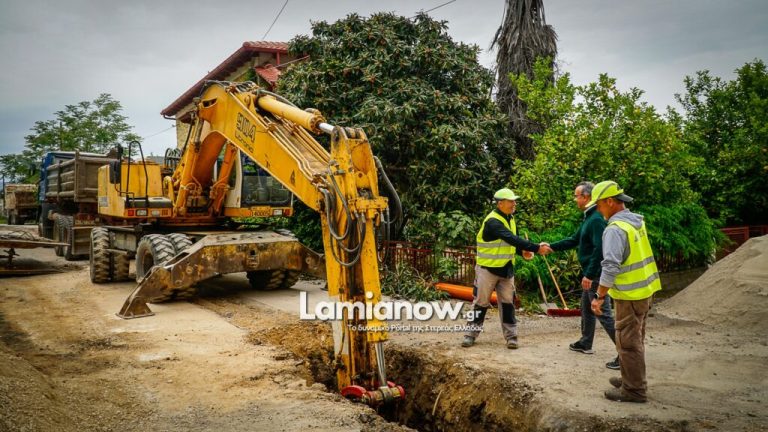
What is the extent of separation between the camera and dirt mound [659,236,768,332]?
777 cm

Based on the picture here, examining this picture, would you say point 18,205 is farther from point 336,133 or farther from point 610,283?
point 610,283

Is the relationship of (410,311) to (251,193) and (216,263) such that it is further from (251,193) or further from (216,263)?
(251,193)

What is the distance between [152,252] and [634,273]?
724cm

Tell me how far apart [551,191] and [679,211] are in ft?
8.20

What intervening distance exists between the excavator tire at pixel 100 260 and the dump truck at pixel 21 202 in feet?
40.6

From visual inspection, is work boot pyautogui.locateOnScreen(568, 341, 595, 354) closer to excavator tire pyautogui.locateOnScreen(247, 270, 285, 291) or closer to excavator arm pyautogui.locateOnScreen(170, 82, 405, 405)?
excavator arm pyautogui.locateOnScreen(170, 82, 405, 405)

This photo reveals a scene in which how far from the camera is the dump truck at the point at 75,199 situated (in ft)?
44.8

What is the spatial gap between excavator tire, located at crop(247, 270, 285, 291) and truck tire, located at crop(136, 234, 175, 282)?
1770mm

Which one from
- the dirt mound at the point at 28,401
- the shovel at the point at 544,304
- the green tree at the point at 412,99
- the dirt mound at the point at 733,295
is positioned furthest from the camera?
the green tree at the point at 412,99

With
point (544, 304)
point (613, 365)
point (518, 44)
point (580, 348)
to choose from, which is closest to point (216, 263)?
point (544, 304)

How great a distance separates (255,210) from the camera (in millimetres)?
10078

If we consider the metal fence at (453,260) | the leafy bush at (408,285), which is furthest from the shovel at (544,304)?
the leafy bush at (408,285)

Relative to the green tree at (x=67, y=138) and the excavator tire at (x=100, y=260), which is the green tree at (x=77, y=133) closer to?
the green tree at (x=67, y=138)

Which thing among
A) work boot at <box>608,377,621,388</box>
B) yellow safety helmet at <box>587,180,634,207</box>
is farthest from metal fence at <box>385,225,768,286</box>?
yellow safety helmet at <box>587,180,634,207</box>
